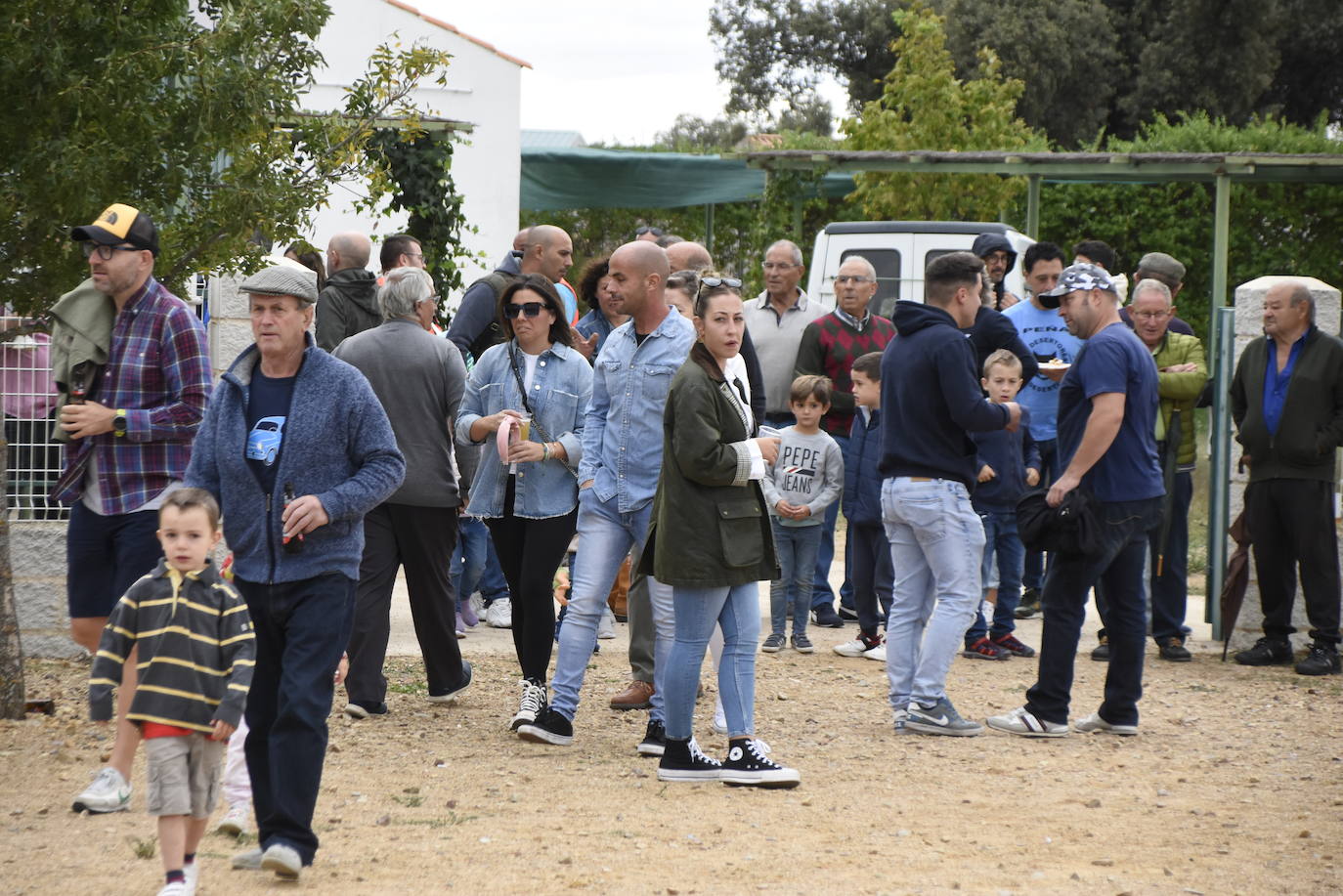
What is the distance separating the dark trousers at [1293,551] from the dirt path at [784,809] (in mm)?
1014

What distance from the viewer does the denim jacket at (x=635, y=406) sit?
22.1ft

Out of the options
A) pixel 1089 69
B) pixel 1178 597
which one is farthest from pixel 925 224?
pixel 1089 69

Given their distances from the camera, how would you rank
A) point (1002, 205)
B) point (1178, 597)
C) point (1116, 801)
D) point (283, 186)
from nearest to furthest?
1. point (1116, 801)
2. point (283, 186)
3. point (1178, 597)
4. point (1002, 205)

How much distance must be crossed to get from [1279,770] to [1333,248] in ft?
55.6

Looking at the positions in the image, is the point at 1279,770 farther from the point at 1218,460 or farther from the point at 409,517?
the point at 409,517

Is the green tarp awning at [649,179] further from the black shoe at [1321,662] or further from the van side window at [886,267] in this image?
the black shoe at [1321,662]

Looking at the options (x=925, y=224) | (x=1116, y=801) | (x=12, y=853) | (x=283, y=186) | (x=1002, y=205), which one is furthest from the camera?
(x=1002, y=205)

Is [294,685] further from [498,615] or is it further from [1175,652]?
[1175,652]

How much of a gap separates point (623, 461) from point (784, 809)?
162 centimetres

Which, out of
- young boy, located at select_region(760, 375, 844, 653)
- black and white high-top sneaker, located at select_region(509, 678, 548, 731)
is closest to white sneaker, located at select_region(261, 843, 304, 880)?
black and white high-top sneaker, located at select_region(509, 678, 548, 731)

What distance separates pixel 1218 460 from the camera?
982 centimetres

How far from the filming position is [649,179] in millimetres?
21578

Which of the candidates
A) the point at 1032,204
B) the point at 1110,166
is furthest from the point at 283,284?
the point at 1032,204

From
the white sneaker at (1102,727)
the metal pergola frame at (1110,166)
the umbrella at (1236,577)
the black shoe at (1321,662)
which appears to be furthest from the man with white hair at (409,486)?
the metal pergola frame at (1110,166)
